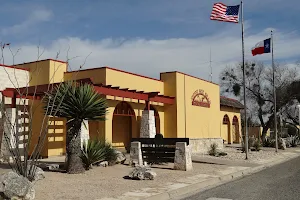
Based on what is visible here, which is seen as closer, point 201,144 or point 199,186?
point 199,186

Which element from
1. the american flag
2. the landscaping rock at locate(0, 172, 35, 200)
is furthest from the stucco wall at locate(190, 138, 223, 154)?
the landscaping rock at locate(0, 172, 35, 200)

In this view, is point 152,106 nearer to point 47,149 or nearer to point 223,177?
point 47,149

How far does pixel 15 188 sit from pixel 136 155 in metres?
7.79

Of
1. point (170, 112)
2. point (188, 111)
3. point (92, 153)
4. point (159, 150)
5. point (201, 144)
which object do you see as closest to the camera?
point (92, 153)

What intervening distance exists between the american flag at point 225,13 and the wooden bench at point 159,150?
311 inches

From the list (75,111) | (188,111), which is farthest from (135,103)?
(75,111)

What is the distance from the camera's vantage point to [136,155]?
614 inches

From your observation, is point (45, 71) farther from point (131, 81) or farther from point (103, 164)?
point (103, 164)

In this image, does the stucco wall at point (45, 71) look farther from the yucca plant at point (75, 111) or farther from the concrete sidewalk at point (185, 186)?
the concrete sidewalk at point (185, 186)

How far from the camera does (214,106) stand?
3117cm

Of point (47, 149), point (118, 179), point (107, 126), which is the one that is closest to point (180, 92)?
point (107, 126)

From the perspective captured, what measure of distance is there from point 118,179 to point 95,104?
2.64 meters

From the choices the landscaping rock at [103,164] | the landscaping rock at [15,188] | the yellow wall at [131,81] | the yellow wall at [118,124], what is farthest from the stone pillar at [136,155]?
the landscaping rock at [15,188]

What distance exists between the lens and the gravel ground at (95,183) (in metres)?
9.41
